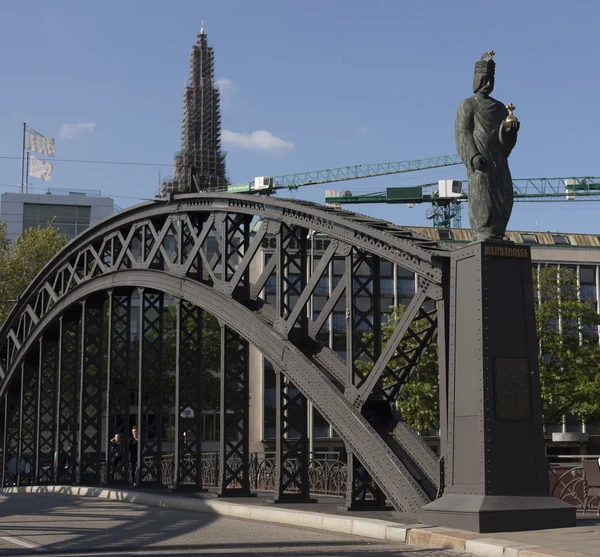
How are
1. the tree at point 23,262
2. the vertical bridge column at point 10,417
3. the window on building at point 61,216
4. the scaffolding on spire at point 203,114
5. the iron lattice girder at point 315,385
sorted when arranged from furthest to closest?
the scaffolding on spire at point 203,114
the window on building at point 61,216
the tree at point 23,262
the vertical bridge column at point 10,417
the iron lattice girder at point 315,385

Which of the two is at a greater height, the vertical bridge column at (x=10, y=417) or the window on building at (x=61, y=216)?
the window on building at (x=61, y=216)

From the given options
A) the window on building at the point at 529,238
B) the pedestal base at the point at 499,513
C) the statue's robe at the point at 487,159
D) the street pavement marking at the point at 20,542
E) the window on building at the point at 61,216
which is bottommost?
the street pavement marking at the point at 20,542

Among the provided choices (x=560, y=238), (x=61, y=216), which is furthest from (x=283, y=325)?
(x=560, y=238)

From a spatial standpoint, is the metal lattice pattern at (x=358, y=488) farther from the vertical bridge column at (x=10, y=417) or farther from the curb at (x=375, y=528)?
the vertical bridge column at (x=10, y=417)

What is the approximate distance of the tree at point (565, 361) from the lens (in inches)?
1847

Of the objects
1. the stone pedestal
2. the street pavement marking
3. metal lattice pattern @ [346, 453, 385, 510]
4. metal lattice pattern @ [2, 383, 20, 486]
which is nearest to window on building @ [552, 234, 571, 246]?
metal lattice pattern @ [2, 383, 20, 486]

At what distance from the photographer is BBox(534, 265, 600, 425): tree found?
1847 inches

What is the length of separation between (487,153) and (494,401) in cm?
387

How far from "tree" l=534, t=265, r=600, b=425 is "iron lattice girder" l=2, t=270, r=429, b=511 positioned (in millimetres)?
27555

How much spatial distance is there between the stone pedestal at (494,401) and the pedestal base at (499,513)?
1 cm

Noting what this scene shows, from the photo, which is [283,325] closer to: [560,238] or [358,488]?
[358,488]

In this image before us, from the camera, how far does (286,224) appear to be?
2005cm

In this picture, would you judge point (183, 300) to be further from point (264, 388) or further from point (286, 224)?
point (264, 388)

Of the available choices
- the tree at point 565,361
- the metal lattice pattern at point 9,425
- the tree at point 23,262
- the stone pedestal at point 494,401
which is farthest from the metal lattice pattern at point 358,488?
the tree at point 23,262
